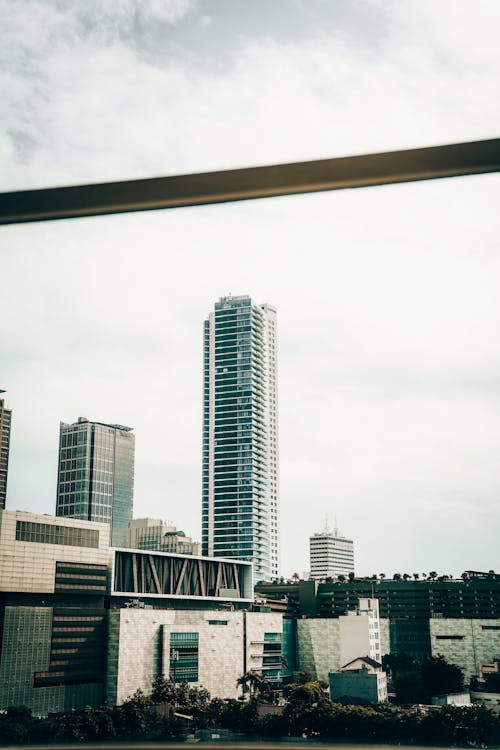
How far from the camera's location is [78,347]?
4.41m

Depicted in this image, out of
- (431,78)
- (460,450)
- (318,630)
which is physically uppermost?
(431,78)

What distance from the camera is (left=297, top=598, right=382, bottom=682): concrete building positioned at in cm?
1165

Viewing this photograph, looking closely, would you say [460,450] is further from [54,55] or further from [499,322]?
[54,55]

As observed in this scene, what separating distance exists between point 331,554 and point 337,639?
189 cm

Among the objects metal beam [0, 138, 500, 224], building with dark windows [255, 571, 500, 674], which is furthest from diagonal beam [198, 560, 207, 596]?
metal beam [0, 138, 500, 224]

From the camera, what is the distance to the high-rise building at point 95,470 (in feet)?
77.6

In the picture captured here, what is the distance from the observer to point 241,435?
29.5 meters

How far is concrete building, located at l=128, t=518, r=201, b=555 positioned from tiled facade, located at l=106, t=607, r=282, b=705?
16.9 feet

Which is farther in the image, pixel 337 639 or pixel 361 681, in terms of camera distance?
pixel 337 639

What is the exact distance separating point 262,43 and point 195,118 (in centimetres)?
44

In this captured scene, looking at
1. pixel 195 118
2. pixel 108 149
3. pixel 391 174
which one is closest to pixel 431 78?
pixel 195 118

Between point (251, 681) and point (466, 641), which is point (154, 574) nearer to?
point (251, 681)

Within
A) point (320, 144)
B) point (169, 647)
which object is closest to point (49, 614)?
point (169, 647)

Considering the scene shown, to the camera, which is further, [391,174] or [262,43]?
[262,43]
